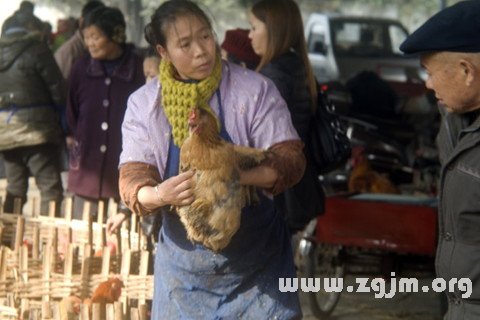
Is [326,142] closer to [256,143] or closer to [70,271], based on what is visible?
[70,271]

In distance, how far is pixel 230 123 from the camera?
4348 millimetres

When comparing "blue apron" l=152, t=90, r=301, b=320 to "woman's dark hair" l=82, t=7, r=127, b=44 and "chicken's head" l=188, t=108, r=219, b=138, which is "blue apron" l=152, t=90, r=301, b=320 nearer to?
"chicken's head" l=188, t=108, r=219, b=138

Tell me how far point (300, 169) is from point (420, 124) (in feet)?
30.4

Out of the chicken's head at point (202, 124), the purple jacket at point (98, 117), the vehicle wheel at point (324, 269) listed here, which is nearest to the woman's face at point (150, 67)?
the purple jacket at point (98, 117)

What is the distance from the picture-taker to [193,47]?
4.39 metres

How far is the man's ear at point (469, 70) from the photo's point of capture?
12.0ft

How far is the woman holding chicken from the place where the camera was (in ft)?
14.2

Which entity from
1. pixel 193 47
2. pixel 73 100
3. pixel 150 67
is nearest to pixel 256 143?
pixel 193 47

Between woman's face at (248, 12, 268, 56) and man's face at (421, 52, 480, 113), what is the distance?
2441mm

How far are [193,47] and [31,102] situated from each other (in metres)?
4.84

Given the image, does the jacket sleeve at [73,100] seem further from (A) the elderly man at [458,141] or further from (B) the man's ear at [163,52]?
(A) the elderly man at [458,141]

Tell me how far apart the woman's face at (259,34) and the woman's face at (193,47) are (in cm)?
176

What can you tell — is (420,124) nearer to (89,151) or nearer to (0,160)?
(0,160)

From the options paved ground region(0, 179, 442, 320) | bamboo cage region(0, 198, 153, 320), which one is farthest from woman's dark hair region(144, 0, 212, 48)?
paved ground region(0, 179, 442, 320)
